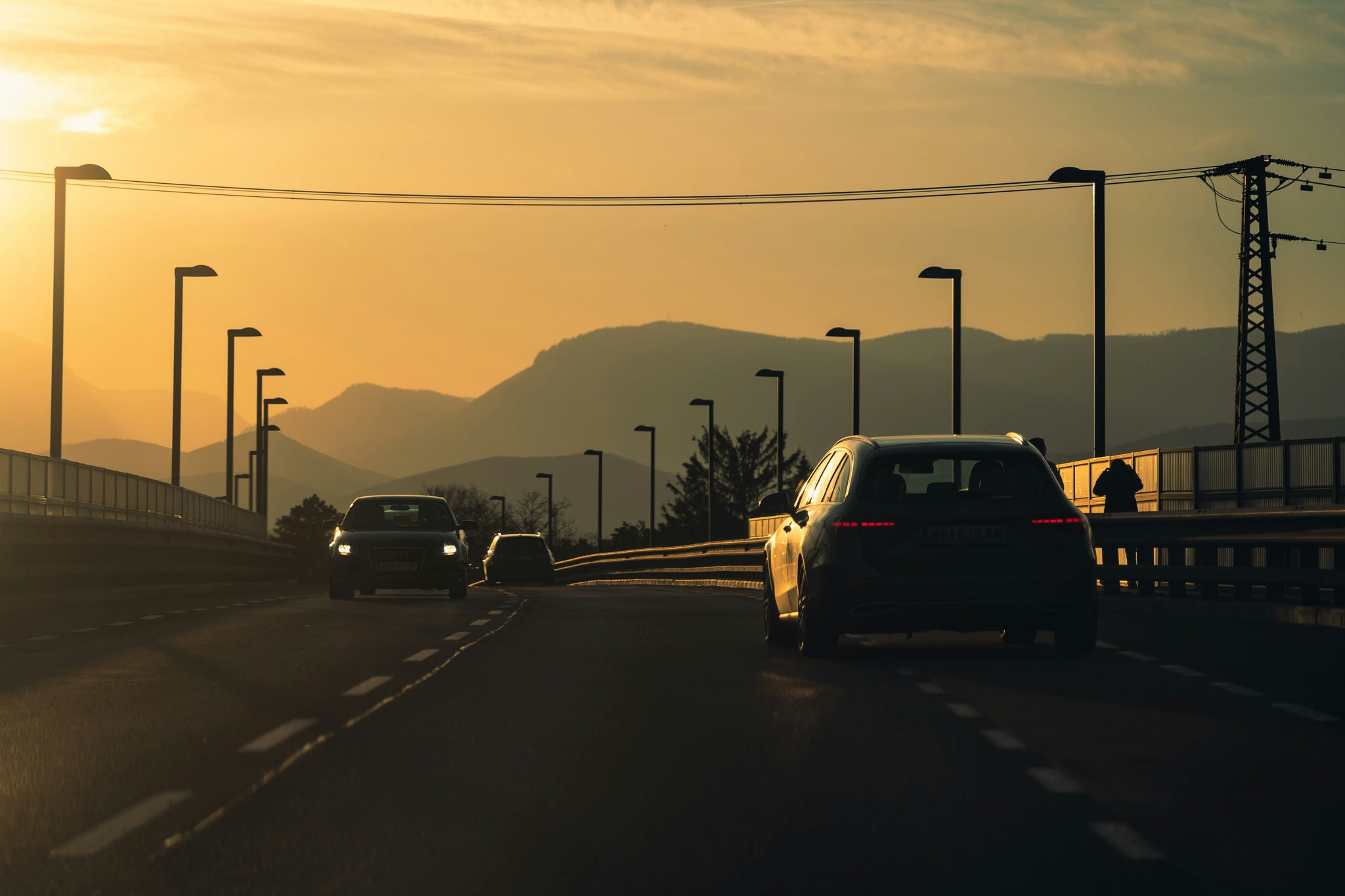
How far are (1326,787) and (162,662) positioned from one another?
8967 millimetres

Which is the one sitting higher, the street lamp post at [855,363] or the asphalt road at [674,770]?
the street lamp post at [855,363]

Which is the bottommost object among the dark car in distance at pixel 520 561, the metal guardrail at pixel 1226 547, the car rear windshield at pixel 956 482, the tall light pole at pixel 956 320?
the dark car in distance at pixel 520 561

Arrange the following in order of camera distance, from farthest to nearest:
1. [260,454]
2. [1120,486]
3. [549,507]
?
[549,507] → [260,454] → [1120,486]

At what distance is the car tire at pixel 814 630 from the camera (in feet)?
45.2

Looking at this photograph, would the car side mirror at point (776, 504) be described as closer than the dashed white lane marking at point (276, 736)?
No

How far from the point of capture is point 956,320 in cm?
3738

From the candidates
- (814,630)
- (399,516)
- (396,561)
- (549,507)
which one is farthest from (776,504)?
(549,507)

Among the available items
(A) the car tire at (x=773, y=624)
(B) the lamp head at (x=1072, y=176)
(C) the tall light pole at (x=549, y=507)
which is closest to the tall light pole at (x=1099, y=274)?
(B) the lamp head at (x=1072, y=176)

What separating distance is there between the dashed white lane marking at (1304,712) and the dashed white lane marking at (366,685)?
5.27 m

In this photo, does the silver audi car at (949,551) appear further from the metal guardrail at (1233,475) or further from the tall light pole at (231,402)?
the tall light pole at (231,402)

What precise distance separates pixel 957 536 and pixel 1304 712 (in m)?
3.72

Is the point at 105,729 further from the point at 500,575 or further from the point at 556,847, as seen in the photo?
the point at 500,575

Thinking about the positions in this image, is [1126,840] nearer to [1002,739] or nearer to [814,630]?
[1002,739]

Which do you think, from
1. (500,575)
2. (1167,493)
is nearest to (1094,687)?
(1167,493)
